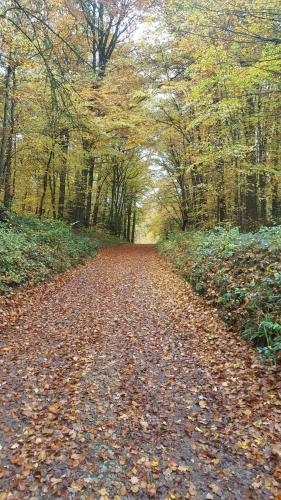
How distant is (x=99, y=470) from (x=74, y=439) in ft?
1.66

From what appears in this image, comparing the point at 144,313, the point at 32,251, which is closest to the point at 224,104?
the point at 144,313

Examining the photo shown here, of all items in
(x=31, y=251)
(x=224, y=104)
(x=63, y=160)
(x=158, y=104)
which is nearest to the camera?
(x=224, y=104)

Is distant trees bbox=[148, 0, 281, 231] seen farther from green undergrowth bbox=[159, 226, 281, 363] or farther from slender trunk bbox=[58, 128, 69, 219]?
Result: slender trunk bbox=[58, 128, 69, 219]

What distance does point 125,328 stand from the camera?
22.4 feet

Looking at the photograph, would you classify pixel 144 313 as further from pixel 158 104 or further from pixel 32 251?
pixel 158 104

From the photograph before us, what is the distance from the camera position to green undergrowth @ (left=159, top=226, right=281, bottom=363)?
538 cm

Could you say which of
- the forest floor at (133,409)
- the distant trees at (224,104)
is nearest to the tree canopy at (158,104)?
the distant trees at (224,104)

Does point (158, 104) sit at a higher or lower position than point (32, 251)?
higher

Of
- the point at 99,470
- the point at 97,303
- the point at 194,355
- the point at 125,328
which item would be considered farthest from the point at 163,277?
the point at 99,470

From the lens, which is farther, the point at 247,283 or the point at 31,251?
the point at 31,251

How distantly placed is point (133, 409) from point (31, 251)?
7574 millimetres

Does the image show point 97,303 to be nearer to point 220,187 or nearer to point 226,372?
point 226,372

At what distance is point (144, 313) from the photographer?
25.7 feet

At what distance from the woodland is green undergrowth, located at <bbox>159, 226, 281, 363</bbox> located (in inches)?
1.4
